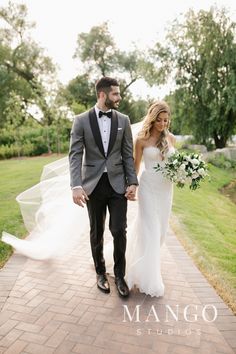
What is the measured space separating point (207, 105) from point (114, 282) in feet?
56.6

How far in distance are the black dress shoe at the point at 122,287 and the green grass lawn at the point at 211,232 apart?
41.0 inches

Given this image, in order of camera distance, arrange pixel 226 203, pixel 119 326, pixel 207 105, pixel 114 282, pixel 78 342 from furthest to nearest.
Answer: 1. pixel 207 105
2. pixel 226 203
3. pixel 114 282
4. pixel 119 326
5. pixel 78 342

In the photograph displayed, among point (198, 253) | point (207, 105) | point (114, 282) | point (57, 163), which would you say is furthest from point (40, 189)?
point (207, 105)

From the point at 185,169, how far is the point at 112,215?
3.05 ft

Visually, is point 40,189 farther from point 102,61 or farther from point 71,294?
point 102,61

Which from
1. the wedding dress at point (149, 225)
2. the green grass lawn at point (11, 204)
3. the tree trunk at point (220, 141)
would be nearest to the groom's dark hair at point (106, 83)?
the wedding dress at point (149, 225)

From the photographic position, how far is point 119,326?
346 cm

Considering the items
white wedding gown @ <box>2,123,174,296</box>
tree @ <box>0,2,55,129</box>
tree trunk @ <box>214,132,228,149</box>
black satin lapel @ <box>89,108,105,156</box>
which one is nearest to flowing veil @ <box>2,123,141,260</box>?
white wedding gown @ <box>2,123,174,296</box>

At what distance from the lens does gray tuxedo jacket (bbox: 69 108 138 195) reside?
397cm

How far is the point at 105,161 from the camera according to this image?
4.01 m

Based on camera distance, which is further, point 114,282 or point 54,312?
point 114,282

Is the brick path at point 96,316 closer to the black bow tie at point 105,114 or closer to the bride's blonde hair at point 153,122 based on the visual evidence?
the bride's blonde hair at point 153,122

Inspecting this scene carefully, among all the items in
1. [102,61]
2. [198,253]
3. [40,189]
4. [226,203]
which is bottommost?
[226,203]

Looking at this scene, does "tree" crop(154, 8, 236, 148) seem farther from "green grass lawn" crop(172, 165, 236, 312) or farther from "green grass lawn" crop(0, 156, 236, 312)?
"green grass lawn" crop(172, 165, 236, 312)
